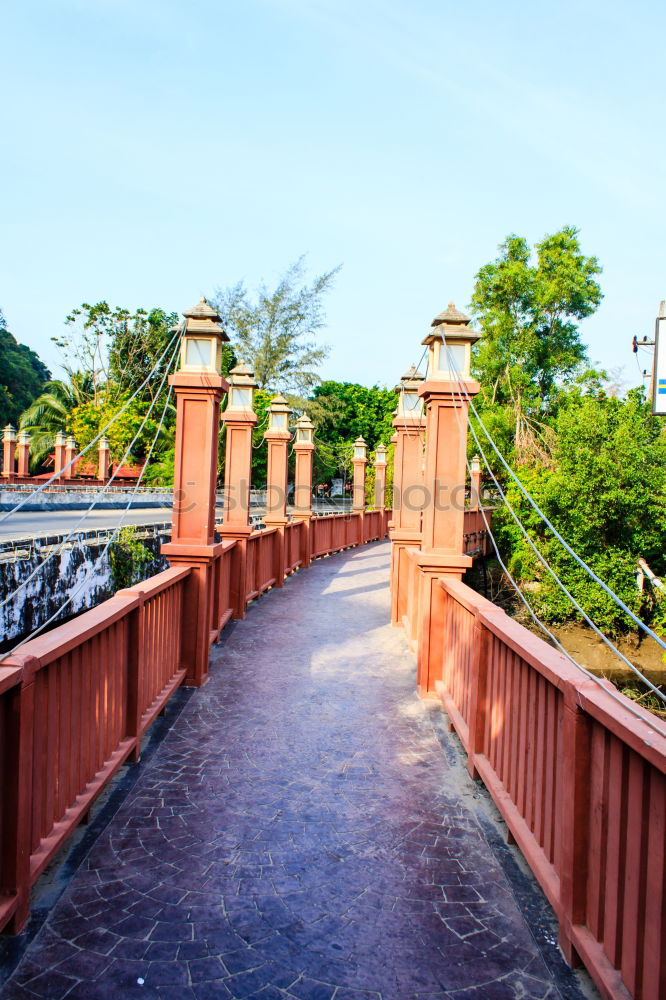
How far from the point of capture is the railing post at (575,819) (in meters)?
2.26

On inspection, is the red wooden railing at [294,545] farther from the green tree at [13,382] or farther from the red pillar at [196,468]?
the green tree at [13,382]

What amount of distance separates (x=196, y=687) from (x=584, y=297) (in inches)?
1060

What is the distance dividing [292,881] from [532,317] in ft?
93.9

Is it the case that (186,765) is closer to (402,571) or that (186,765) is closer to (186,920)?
(186,920)

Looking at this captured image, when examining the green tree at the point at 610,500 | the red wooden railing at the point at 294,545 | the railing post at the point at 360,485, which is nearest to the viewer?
the red wooden railing at the point at 294,545

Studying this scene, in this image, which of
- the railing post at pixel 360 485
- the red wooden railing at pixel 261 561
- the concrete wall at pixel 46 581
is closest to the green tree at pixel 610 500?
the railing post at pixel 360 485

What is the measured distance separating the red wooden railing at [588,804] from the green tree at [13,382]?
44.9 meters

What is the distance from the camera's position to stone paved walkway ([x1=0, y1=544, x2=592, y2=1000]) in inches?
89.0

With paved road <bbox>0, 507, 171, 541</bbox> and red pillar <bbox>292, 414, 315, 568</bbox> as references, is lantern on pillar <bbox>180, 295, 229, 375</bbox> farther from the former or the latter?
red pillar <bbox>292, 414, 315, 568</bbox>

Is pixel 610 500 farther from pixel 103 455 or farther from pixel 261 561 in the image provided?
pixel 103 455

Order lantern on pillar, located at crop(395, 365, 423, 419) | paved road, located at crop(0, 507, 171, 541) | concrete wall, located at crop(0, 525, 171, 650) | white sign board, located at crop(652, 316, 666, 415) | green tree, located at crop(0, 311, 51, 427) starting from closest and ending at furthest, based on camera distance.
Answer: concrete wall, located at crop(0, 525, 171, 650)
lantern on pillar, located at crop(395, 365, 423, 419)
paved road, located at crop(0, 507, 171, 541)
white sign board, located at crop(652, 316, 666, 415)
green tree, located at crop(0, 311, 51, 427)

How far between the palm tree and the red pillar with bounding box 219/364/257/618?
3116cm

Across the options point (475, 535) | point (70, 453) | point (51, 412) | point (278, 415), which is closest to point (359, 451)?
point (475, 535)

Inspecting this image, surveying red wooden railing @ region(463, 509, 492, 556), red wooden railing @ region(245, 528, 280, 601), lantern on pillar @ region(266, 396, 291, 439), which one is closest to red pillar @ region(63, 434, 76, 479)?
red wooden railing @ region(463, 509, 492, 556)
